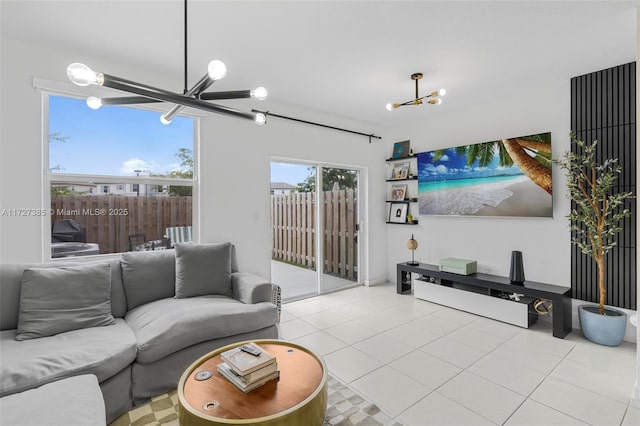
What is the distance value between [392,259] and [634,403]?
132 inches

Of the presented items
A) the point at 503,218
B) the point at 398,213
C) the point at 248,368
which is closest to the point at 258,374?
the point at 248,368

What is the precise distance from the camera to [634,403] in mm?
2080

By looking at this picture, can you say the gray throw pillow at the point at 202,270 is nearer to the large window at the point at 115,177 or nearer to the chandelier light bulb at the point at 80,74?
the large window at the point at 115,177

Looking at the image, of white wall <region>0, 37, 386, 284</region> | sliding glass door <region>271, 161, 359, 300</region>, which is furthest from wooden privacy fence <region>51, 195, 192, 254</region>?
sliding glass door <region>271, 161, 359, 300</region>

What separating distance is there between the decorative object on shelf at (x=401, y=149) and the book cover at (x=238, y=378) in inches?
159

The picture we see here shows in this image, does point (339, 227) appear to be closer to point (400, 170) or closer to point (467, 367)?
point (400, 170)

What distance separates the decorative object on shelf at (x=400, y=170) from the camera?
498 cm

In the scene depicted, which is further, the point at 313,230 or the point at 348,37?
the point at 313,230

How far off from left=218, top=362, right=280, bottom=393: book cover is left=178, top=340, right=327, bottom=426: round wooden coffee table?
0.06 feet

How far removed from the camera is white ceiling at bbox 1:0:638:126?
7.08 ft

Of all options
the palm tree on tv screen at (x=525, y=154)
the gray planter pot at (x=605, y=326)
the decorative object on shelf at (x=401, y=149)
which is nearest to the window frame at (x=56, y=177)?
the decorative object on shelf at (x=401, y=149)

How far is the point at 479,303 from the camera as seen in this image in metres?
3.71

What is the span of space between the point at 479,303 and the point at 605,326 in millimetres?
1103

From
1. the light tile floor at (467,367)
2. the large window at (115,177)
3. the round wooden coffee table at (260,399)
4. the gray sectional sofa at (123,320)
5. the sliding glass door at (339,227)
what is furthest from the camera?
the sliding glass door at (339,227)
